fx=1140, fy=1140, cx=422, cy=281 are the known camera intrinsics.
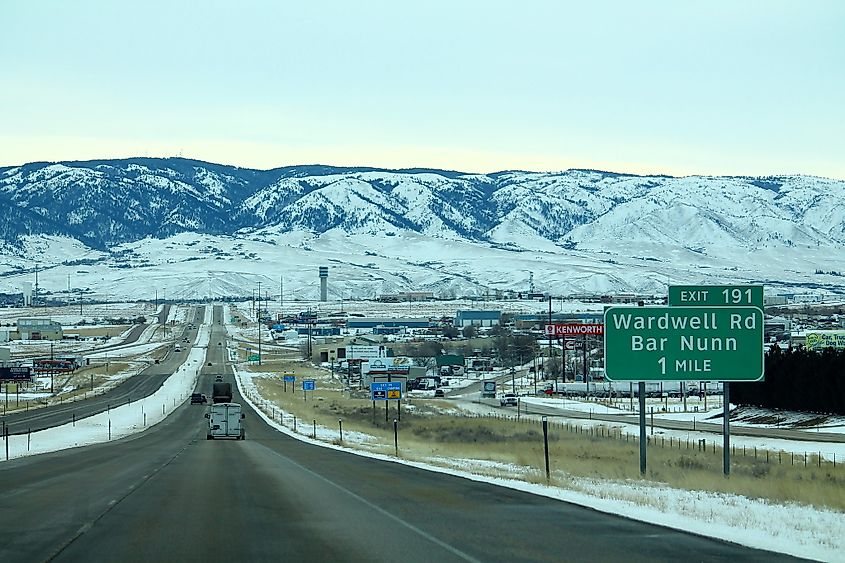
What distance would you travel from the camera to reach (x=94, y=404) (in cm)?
8850

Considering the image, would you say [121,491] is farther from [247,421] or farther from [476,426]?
[247,421]

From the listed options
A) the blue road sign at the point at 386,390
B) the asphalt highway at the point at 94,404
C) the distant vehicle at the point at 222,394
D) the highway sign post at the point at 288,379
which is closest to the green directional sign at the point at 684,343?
the blue road sign at the point at 386,390

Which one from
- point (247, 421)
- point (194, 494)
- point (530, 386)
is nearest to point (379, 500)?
point (194, 494)

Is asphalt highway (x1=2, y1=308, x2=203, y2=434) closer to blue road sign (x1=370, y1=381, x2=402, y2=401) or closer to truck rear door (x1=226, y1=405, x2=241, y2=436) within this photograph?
truck rear door (x1=226, y1=405, x2=241, y2=436)

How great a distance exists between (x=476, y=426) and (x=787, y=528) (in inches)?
1967

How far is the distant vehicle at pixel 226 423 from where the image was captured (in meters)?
56.1

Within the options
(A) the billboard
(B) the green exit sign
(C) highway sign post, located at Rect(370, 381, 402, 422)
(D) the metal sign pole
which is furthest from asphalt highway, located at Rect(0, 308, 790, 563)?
(A) the billboard

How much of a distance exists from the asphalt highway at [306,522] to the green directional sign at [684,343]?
172 inches

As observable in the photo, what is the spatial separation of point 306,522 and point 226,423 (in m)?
40.5

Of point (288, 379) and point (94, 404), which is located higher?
point (288, 379)

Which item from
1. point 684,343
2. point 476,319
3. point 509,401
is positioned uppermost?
point 684,343

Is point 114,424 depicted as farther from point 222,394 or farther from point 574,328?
point 574,328

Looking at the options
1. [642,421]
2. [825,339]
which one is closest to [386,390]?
[642,421]

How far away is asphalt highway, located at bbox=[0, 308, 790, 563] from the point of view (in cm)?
1312
